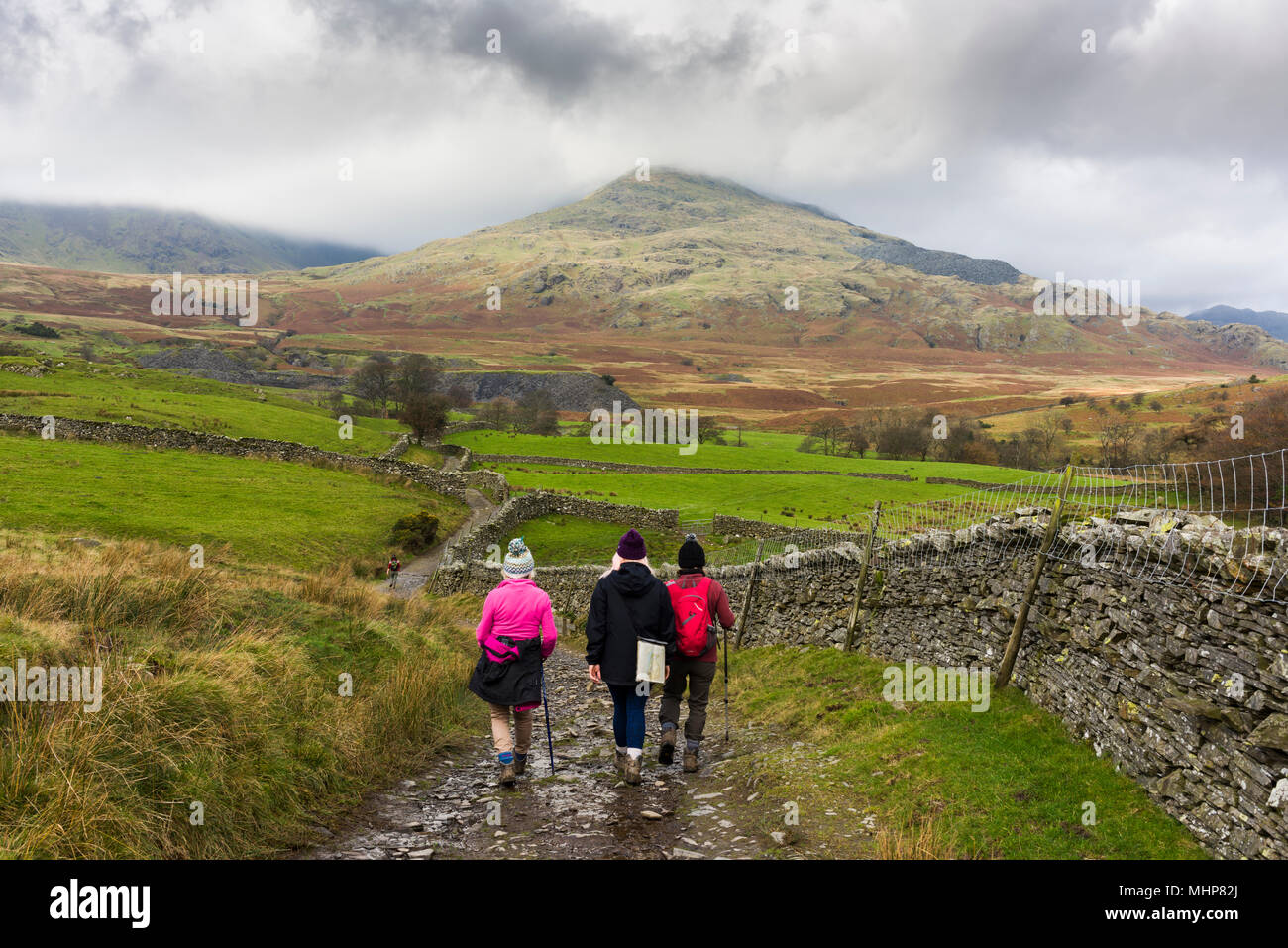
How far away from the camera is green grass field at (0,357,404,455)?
150 ft

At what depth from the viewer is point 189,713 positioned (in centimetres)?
570

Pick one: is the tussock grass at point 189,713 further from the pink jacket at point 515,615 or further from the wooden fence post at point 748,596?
the wooden fence post at point 748,596

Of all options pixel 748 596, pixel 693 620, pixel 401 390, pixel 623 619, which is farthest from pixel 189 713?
pixel 401 390

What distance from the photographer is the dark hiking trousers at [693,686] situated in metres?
8.31

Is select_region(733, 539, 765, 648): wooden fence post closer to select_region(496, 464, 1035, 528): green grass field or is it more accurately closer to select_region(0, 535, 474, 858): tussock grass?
select_region(0, 535, 474, 858): tussock grass

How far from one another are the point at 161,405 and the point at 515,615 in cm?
5787

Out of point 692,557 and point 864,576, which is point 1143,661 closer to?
point 692,557

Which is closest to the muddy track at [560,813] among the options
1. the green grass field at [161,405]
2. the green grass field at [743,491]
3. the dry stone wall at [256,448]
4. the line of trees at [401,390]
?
the green grass field at [743,491]

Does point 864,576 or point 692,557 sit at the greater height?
point 692,557

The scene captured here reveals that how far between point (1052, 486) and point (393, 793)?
8817 millimetres

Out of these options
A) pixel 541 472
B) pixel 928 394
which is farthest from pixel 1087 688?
pixel 928 394

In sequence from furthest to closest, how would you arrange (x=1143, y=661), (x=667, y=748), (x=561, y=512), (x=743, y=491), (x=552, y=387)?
(x=552, y=387) < (x=743, y=491) < (x=561, y=512) < (x=667, y=748) < (x=1143, y=661)

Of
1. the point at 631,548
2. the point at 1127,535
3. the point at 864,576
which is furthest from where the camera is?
the point at 864,576
